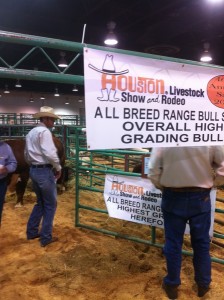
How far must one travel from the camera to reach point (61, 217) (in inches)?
200

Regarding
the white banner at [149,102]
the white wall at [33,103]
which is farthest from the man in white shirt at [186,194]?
the white wall at [33,103]

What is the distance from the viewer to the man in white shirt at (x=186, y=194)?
245cm

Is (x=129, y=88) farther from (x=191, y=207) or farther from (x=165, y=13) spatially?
(x=165, y=13)

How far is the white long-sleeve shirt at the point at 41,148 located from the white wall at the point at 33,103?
2434cm

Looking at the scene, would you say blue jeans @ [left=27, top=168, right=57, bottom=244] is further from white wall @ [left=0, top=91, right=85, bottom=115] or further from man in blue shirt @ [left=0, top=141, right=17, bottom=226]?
white wall @ [left=0, top=91, right=85, bottom=115]

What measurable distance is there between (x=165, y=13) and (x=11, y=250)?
7.97 metres

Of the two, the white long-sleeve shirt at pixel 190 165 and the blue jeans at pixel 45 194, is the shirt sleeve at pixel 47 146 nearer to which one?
the blue jeans at pixel 45 194

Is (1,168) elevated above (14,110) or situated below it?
below

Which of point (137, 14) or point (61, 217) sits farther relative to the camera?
point (137, 14)

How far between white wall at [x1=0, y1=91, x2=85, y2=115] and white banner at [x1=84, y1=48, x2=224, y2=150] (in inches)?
1039

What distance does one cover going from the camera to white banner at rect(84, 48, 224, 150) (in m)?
1.95

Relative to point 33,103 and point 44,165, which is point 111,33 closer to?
point 44,165

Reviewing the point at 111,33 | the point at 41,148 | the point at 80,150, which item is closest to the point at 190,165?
the point at 41,148

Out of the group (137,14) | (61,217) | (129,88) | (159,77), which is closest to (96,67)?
(129,88)
